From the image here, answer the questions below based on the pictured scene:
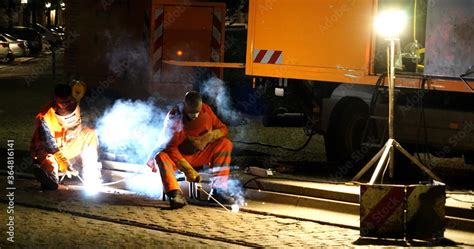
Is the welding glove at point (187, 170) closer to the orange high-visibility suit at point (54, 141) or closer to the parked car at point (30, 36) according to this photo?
the orange high-visibility suit at point (54, 141)

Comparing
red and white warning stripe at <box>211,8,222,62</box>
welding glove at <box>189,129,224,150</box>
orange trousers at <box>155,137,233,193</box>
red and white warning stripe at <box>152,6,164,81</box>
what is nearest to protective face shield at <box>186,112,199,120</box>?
welding glove at <box>189,129,224,150</box>

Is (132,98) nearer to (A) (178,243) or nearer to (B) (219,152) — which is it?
(B) (219,152)

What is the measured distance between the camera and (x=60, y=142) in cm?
1010

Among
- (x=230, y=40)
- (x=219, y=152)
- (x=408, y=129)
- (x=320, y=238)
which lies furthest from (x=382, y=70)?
(x=230, y=40)

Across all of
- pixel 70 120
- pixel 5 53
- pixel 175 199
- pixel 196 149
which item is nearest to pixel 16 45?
pixel 5 53

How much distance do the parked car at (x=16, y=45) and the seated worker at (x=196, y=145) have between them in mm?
29017

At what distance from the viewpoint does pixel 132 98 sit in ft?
50.4

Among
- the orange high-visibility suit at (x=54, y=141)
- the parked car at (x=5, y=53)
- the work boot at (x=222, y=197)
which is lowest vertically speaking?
the work boot at (x=222, y=197)

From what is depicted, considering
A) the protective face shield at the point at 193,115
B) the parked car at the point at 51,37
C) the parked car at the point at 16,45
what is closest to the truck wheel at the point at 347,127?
the protective face shield at the point at 193,115

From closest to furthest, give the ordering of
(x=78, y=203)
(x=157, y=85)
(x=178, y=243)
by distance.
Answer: (x=178, y=243) < (x=78, y=203) < (x=157, y=85)

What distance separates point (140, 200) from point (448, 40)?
3.91m

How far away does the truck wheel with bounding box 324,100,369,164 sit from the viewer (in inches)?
456

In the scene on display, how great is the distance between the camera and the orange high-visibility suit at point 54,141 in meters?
9.77

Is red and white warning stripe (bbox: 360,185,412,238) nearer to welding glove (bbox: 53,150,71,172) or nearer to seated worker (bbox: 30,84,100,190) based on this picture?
seated worker (bbox: 30,84,100,190)
